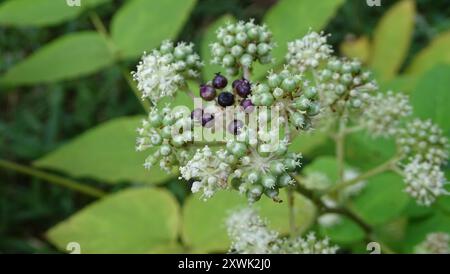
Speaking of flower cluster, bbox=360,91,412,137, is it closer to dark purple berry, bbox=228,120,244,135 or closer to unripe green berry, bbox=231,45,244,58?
unripe green berry, bbox=231,45,244,58

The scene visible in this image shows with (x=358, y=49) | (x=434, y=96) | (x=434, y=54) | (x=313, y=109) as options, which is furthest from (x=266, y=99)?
(x=358, y=49)

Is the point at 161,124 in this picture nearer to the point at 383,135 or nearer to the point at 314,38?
the point at 314,38

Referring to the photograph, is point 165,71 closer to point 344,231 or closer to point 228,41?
point 228,41

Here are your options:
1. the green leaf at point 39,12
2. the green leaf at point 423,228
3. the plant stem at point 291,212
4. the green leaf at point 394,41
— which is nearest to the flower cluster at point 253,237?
the plant stem at point 291,212

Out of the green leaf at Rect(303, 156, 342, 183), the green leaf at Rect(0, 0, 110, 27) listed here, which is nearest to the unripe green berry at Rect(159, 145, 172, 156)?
the green leaf at Rect(303, 156, 342, 183)

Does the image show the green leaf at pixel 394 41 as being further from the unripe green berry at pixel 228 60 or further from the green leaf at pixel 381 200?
the unripe green berry at pixel 228 60

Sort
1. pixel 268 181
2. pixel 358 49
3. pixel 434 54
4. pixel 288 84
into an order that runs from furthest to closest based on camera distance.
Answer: pixel 358 49 < pixel 434 54 < pixel 288 84 < pixel 268 181
